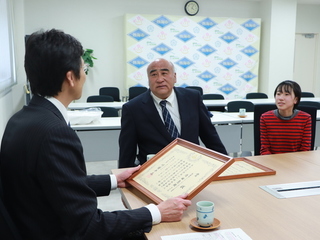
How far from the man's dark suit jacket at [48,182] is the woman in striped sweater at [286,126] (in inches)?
77.7

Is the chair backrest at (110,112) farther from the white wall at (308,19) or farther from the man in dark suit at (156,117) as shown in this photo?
the white wall at (308,19)

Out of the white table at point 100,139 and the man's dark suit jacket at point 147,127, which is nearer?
the man's dark suit jacket at point 147,127

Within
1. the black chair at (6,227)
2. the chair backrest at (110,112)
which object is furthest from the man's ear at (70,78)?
the chair backrest at (110,112)

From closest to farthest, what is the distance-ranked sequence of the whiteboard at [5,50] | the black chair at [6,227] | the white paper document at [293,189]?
the black chair at [6,227], the white paper document at [293,189], the whiteboard at [5,50]

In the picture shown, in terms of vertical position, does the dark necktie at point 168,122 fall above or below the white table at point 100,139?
above

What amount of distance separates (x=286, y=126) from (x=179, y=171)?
5.28 ft

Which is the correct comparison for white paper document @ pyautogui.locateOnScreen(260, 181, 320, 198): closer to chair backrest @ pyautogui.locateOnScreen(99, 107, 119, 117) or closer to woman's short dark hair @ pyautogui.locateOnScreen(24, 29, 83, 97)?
woman's short dark hair @ pyautogui.locateOnScreen(24, 29, 83, 97)

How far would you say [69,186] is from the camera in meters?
1.04

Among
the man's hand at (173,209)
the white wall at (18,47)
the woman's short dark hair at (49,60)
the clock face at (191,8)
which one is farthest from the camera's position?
the clock face at (191,8)

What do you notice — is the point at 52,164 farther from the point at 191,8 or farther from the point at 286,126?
the point at 191,8

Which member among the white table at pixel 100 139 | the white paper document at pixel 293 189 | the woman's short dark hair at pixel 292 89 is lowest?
the white table at pixel 100 139

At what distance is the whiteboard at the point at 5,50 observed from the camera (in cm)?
497

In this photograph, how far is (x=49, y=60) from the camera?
114 centimetres

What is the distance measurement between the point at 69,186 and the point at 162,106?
147 cm
